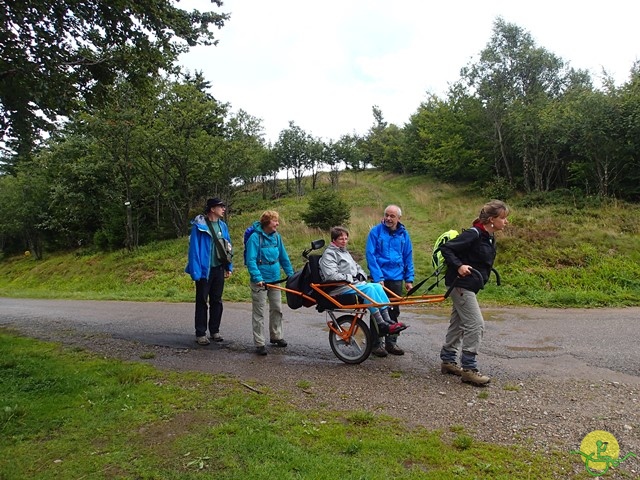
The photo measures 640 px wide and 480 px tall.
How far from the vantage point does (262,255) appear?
6.01 metres

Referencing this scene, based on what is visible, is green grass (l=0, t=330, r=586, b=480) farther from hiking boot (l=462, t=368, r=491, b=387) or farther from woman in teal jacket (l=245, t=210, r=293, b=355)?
woman in teal jacket (l=245, t=210, r=293, b=355)

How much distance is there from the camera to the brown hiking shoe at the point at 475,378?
179 inches

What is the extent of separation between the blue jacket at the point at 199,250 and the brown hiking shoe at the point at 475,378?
383 cm

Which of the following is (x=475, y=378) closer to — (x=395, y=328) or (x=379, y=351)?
(x=395, y=328)

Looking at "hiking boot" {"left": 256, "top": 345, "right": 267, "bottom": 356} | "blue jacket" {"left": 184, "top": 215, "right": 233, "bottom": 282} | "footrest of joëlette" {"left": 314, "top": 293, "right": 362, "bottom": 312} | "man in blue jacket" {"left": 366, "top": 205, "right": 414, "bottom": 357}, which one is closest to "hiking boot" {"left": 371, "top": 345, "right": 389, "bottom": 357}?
"man in blue jacket" {"left": 366, "top": 205, "right": 414, "bottom": 357}

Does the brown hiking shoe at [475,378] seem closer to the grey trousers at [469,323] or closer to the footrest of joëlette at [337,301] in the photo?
the grey trousers at [469,323]

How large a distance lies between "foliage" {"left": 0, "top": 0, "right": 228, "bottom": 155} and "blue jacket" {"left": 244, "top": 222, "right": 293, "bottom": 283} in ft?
13.9

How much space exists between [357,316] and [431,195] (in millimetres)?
27056

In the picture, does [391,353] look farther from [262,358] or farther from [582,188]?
[582,188]

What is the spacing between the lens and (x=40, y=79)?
6645 mm

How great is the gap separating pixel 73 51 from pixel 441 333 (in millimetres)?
8488

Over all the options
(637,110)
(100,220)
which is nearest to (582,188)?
(637,110)

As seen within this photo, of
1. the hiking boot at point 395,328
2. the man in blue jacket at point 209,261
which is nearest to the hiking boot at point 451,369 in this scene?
the hiking boot at point 395,328

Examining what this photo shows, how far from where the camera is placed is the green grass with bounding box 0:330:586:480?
9.82ft
